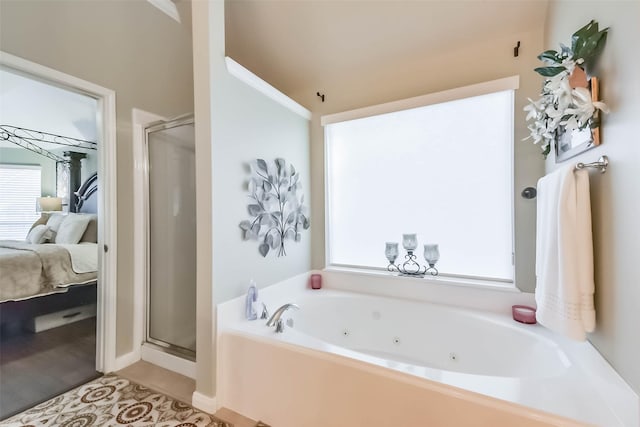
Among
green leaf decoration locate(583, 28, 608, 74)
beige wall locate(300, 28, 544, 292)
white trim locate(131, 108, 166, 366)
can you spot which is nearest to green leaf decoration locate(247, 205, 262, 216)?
beige wall locate(300, 28, 544, 292)

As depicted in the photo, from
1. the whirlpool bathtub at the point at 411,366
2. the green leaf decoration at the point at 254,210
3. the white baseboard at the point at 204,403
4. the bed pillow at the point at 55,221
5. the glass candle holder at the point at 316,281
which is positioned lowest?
the white baseboard at the point at 204,403

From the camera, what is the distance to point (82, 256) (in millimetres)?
2504

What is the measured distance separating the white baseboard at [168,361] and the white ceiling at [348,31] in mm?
2609

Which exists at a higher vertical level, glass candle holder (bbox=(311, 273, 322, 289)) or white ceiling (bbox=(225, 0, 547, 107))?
white ceiling (bbox=(225, 0, 547, 107))

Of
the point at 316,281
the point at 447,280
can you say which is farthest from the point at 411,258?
the point at 316,281

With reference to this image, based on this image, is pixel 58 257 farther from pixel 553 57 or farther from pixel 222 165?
pixel 553 57

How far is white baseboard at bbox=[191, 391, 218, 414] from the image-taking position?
152cm

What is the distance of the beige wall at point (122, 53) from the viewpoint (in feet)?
5.18

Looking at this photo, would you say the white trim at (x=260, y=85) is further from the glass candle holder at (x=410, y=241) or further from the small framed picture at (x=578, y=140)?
the small framed picture at (x=578, y=140)

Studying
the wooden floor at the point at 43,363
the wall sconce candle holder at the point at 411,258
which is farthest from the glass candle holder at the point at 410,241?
the wooden floor at the point at 43,363

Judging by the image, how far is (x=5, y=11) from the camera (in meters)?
1.46

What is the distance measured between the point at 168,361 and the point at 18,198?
1.67m

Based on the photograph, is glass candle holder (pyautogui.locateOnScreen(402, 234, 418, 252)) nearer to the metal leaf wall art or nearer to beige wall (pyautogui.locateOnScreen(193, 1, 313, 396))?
the metal leaf wall art

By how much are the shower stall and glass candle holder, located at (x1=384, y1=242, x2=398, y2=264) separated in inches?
63.2
